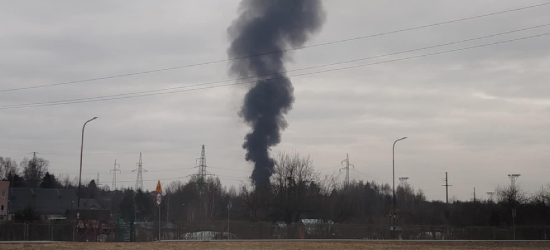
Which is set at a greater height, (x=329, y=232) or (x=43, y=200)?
(x=43, y=200)

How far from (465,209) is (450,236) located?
761 inches

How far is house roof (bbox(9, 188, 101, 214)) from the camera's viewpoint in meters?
117

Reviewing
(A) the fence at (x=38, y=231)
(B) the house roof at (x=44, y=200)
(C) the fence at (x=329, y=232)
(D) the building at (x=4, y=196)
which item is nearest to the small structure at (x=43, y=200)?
(B) the house roof at (x=44, y=200)

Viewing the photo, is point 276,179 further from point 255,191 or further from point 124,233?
point 124,233

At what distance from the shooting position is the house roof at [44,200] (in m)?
117

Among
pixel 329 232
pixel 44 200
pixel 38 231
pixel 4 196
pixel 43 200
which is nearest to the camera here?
pixel 38 231

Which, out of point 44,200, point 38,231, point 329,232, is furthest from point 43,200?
point 329,232

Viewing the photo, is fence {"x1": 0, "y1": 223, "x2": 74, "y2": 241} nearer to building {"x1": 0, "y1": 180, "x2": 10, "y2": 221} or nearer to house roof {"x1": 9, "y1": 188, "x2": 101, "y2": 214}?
building {"x1": 0, "y1": 180, "x2": 10, "y2": 221}

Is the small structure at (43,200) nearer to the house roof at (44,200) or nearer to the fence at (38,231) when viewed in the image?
the house roof at (44,200)

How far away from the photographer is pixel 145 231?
208 ft

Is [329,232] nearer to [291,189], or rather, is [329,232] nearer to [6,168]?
[291,189]

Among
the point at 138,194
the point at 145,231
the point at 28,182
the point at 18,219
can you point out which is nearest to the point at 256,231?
the point at 145,231

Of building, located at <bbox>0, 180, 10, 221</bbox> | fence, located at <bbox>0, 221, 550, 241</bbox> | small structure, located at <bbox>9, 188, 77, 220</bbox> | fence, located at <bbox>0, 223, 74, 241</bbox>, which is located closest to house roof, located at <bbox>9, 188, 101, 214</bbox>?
small structure, located at <bbox>9, 188, 77, 220</bbox>

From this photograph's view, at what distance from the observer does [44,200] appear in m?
119
